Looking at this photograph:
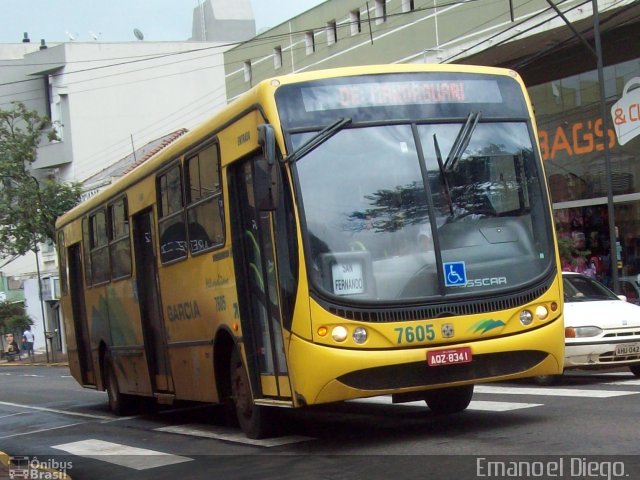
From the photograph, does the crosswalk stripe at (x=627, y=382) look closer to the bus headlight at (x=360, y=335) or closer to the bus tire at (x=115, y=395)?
the bus headlight at (x=360, y=335)

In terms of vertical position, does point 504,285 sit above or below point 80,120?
below

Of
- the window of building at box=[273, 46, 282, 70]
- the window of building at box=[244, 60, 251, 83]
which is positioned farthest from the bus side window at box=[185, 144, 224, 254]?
the window of building at box=[244, 60, 251, 83]

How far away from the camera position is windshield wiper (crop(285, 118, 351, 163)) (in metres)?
9.23

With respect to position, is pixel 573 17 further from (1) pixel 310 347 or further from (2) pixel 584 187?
(1) pixel 310 347

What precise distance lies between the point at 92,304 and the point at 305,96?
8.67 meters

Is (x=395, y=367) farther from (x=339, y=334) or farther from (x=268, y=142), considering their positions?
(x=268, y=142)

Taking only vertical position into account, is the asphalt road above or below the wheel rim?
below

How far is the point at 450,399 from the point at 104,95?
50.4 meters

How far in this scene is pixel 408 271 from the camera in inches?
361

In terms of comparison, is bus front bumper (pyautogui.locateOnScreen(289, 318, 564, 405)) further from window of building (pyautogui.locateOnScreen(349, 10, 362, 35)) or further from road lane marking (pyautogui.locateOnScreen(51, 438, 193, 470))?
window of building (pyautogui.locateOnScreen(349, 10, 362, 35))

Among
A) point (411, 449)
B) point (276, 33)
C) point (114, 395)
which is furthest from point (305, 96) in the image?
point (276, 33)

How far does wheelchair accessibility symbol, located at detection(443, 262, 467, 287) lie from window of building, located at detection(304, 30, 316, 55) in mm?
32996

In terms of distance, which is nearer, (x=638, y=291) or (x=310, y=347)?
(x=310, y=347)

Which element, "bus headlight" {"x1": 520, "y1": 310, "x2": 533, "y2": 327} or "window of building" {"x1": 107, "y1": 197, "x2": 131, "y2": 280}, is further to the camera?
"window of building" {"x1": 107, "y1": 197, "x2": 131, "y2": 280}
